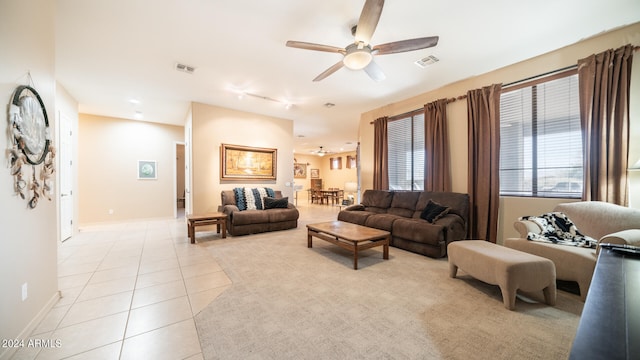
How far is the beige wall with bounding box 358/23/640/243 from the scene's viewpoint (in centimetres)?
273

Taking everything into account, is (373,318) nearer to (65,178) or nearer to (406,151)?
(406,151)

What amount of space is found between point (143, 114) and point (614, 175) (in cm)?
875

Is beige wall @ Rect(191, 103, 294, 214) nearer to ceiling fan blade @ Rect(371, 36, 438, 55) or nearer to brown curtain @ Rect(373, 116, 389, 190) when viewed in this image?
brown curtain @ Rect(373, 116, 389, 190)

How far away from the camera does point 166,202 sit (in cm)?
683

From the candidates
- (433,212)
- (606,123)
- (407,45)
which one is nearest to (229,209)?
(433,212)

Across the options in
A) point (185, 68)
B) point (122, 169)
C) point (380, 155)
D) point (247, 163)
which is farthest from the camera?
point (122, 169)

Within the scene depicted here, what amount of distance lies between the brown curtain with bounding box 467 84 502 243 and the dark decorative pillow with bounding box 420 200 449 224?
1.87 feet

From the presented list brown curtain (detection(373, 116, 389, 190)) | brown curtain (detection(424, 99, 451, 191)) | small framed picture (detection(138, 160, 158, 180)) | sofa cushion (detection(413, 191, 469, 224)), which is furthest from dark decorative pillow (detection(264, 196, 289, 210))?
small framed picture (detection(138, 160, 158, 180))

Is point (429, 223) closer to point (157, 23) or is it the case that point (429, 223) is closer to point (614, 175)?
point (614, 175)

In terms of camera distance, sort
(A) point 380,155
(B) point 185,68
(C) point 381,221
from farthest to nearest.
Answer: (A) point 380,155 → (C) point 381,221 → (B) point 185,68

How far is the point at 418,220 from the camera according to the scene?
3980 millimetres

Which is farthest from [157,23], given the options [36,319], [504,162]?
[504,162]

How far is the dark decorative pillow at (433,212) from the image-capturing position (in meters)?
3.72

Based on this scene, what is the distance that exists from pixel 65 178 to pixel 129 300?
394 centimetres
